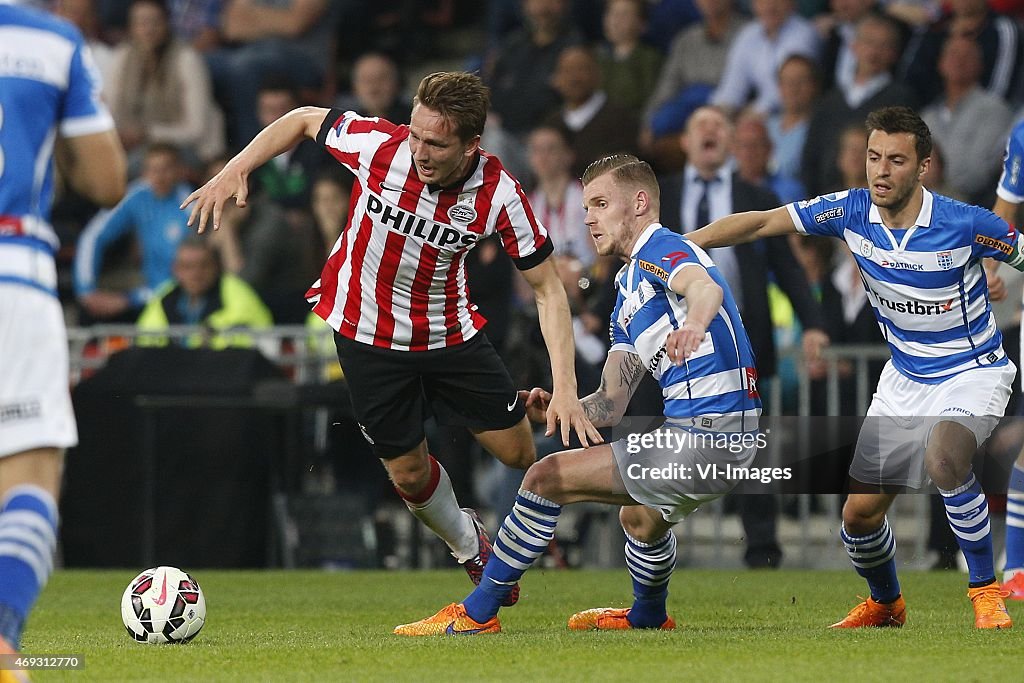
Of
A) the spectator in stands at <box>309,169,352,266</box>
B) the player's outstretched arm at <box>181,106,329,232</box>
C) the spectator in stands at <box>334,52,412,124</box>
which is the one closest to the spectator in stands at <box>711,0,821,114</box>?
the spectator in stands at <box>334,52,412,124</box>

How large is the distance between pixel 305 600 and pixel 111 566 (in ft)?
8.84

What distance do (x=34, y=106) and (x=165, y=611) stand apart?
240cm

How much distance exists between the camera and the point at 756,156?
1142cm

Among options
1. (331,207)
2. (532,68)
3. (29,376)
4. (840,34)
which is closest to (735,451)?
(29,376)

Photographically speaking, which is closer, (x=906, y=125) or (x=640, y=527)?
(x=640, y=527)

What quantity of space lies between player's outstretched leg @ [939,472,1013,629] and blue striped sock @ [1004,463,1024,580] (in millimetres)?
1045

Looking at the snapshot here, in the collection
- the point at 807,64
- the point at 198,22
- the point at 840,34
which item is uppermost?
the point at 198,22

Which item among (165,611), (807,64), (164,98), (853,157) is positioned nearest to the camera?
(165,611)

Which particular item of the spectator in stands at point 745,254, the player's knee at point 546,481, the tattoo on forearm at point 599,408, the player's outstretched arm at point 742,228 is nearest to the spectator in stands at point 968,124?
the spectator in stands at point 745,254

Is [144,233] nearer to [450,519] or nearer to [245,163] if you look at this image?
[450,519]

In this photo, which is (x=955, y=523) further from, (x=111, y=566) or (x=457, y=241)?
(x=111, y=566)

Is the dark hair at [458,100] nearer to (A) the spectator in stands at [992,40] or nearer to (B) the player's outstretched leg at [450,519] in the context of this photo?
(B) the player's outstretched leg at [450,519]

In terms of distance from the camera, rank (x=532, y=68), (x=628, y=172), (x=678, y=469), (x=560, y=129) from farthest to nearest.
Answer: (x=532, y=68) < (x=560, y=129) < (x=628, y=172) < (x=678, y=469)

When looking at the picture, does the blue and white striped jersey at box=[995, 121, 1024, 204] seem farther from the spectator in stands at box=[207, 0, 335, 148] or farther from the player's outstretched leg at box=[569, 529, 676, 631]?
the spectator in stands at box=[207, 0, 335, 148]
